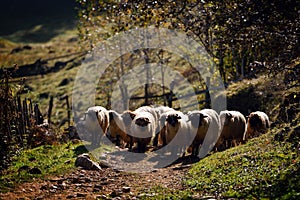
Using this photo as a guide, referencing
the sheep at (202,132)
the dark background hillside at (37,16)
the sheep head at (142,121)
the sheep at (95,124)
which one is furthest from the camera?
the dark background hillside at (37,16)

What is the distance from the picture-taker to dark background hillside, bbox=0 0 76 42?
90000 millimetres

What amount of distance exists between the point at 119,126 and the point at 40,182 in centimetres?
799

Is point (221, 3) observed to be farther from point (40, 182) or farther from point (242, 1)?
point (40, 182)

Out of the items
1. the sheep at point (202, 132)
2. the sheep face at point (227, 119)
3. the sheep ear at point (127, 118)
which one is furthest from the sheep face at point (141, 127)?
the sheep face at point (227, 119)

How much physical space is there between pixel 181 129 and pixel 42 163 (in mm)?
5570

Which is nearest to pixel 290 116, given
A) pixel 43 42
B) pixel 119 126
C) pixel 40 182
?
pixel 119 126

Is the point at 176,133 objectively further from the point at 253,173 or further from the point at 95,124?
the point at 253,173

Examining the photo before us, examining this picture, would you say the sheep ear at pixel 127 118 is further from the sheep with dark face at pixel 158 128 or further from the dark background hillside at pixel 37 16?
the dark background hillside at pixel 37 16

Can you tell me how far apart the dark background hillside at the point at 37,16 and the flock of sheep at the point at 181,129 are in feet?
210

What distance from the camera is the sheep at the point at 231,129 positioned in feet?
54.1

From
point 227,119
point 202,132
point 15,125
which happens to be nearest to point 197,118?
point 202,132

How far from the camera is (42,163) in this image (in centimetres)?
1284

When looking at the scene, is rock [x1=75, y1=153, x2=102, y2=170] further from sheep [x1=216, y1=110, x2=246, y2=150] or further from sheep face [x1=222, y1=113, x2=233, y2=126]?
sheep face [x1=222, y1=113, x2=233, y2=126]

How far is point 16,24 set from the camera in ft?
317
